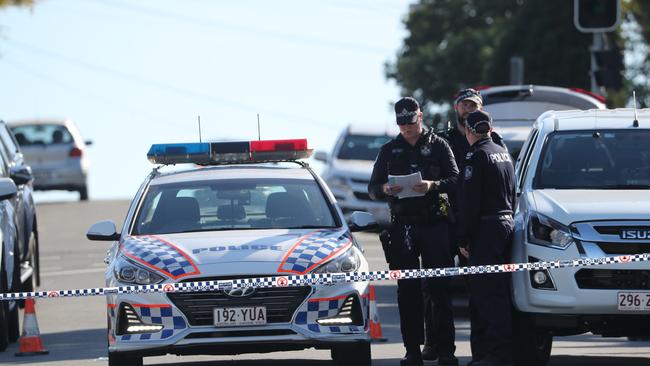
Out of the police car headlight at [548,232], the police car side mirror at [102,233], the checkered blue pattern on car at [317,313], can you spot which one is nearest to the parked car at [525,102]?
the police car headlight at [548,232]

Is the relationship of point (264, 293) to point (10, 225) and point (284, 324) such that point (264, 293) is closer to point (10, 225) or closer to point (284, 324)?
point (284, 324)

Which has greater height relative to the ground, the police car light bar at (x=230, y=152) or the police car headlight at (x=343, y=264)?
the police car light bar at (x=230, y=152)

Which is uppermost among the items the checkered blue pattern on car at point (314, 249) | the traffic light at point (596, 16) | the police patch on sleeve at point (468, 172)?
the traffic light at point (596, 16)

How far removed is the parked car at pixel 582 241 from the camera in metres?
12.7

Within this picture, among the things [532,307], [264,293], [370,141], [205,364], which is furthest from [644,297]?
[370,141]

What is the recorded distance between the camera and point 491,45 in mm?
73062

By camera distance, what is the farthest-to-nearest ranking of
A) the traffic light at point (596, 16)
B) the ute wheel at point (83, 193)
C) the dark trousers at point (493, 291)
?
the ute wheel at point (83, 193) < the traffic light at point (596, 16) < the dark trousers at point (493, 291)

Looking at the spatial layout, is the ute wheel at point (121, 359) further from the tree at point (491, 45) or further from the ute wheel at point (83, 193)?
the tree at point (491, 45)

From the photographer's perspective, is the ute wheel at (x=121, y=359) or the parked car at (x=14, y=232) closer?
the ute wheel at (x=121, y=359)

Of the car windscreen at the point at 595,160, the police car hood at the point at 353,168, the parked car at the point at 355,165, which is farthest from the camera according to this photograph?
the police car hood at the point at 353,168

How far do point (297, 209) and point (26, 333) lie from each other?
3.01 metres

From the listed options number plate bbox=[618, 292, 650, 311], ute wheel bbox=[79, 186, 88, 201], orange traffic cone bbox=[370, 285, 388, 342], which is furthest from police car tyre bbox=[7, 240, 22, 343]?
ute wheel bbox=[79, 186, 88, 201]

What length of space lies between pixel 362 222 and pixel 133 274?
1963 mm

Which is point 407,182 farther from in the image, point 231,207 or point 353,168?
point 353,168
